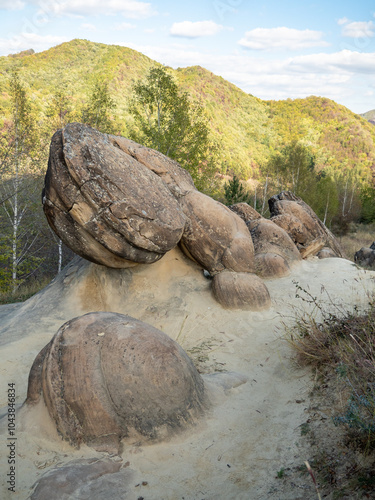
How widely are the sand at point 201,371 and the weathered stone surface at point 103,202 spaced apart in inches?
39.1

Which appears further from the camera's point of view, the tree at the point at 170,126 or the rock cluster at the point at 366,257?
the tree at the point at 170,126

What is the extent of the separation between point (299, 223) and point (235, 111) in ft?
231

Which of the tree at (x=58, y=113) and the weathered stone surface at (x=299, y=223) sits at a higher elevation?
the tree at (x=58, y=113)

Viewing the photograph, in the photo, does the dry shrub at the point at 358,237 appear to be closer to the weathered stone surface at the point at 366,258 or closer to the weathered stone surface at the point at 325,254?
the weathered stone surface at the point at 366,258

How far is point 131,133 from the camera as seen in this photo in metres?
18.7

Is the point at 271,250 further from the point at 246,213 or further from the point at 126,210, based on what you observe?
the point at 126,210

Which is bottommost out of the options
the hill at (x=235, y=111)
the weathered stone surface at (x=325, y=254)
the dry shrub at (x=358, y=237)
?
the dry shrub at (x=358, y=237)

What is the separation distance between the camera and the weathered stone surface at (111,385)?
10.7ft

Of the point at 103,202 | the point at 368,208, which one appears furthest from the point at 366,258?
the point at 368,208

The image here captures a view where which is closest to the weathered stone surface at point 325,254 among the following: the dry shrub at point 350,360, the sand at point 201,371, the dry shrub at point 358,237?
the sand at point 201,371

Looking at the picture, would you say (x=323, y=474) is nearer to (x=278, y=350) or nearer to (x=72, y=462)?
(x=72, y=462)

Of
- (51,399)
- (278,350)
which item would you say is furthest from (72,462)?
(278,350)

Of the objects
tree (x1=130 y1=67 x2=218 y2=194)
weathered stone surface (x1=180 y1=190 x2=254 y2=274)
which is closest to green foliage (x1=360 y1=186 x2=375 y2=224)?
tree (x1=130 y1=67 x2=218 y2=194)

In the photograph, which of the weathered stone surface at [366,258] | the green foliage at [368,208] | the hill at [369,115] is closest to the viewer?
the weathered stone surface at [366,258]
